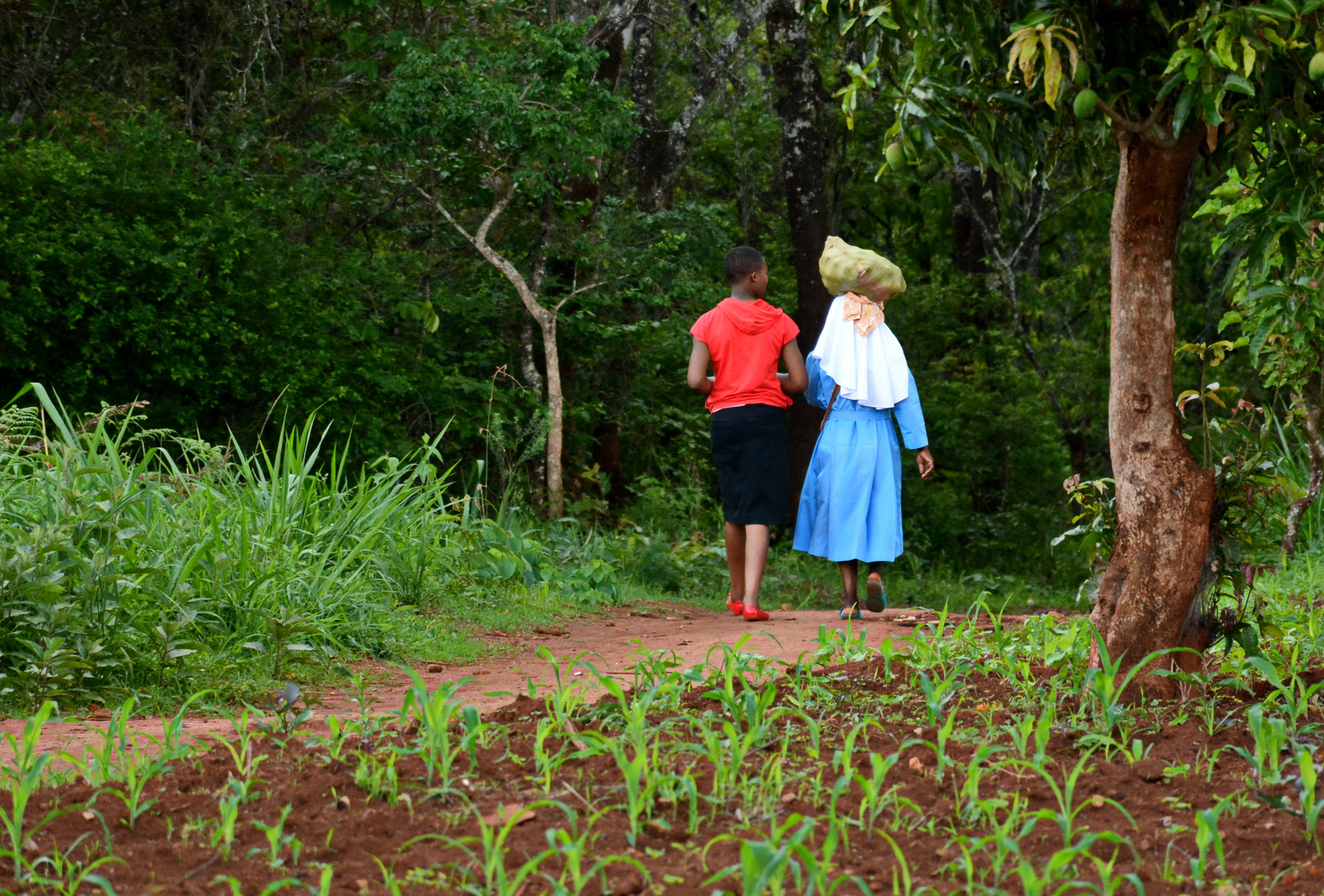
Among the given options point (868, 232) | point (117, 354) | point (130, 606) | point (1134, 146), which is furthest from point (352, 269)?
point (868, 232)

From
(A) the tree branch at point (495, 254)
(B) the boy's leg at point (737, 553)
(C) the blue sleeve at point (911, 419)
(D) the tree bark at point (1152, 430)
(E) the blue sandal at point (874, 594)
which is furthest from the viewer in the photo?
(A) the tree branch at point (495, 254)

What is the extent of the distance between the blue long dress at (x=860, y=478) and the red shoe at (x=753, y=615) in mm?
477

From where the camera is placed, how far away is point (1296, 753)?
9.94 ft

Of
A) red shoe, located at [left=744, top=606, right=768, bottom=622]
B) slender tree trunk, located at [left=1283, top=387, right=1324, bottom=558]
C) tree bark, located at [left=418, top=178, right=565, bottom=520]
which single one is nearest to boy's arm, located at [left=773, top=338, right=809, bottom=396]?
red shoe, located at [left=744, top=606, right=768, bottom=622]

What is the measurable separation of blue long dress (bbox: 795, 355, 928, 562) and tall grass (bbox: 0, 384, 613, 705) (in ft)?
5.80

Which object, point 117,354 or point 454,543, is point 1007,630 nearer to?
point 454,543

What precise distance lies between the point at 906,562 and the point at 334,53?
7.14 metres

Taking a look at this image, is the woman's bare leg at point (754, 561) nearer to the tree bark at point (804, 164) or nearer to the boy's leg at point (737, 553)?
the boy's leg at point (737, 553)

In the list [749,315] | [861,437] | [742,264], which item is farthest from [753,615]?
[742,264]

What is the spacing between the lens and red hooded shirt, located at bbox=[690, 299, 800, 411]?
22.6ft

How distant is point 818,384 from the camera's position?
718 centimetres

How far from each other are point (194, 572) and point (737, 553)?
10.4 ft

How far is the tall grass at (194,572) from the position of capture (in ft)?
13.8

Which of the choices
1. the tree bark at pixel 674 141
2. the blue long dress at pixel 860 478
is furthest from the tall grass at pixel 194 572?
the tree bark at pixel 674 141
